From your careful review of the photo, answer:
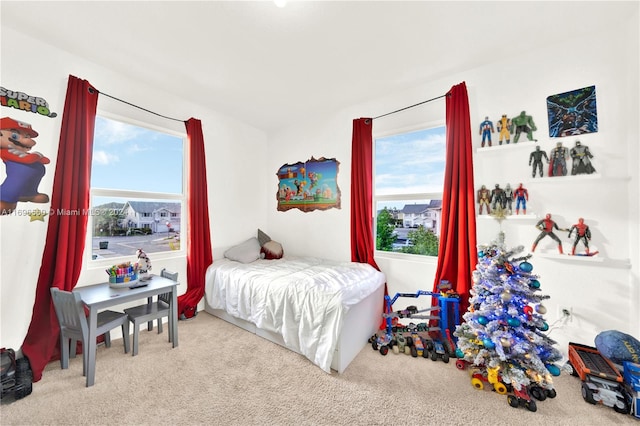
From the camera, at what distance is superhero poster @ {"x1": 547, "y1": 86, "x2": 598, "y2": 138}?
6.11 ft

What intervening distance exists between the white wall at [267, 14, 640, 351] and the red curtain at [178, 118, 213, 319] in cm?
250

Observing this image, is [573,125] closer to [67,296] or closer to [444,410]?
[444,410]

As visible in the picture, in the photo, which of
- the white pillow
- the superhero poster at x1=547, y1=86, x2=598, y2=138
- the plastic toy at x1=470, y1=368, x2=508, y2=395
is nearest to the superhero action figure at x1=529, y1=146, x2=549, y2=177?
the superhero poster at x1=547, y1=86, x2=598, y2=138

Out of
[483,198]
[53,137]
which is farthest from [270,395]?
[53,137]

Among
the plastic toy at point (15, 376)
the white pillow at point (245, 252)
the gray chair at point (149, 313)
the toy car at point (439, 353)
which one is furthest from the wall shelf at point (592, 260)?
the plastic toy at point (15, 376)

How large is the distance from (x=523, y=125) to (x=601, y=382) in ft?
6.33

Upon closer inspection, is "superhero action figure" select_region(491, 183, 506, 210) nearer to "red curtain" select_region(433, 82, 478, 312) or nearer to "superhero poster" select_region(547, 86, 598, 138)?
"red curtain" select_region(433, 82, 478, 312)

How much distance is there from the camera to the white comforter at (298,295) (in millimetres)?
1917

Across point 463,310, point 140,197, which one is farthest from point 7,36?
point 463,310

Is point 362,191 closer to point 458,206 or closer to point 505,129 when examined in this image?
point 458,206

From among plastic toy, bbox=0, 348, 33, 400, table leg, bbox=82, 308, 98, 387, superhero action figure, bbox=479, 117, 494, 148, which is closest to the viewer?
plastic toy, bbox=0, 348, 33, 400

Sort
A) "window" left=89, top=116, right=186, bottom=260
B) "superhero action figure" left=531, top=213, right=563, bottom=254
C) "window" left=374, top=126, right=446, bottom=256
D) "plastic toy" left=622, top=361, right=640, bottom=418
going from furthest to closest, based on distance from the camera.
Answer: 1. "window" left=374, top=126, right=446, bottom=256
2. "window" left=89, top=116, right=186, bottom=260
3. "superhero action figure" left=531, top=213, right=563, bottom=254
4. "plastic toy" left=622, top=361, right=640, bottom=418

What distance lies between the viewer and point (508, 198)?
2.13 m

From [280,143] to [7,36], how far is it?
Answer: 2.66m
